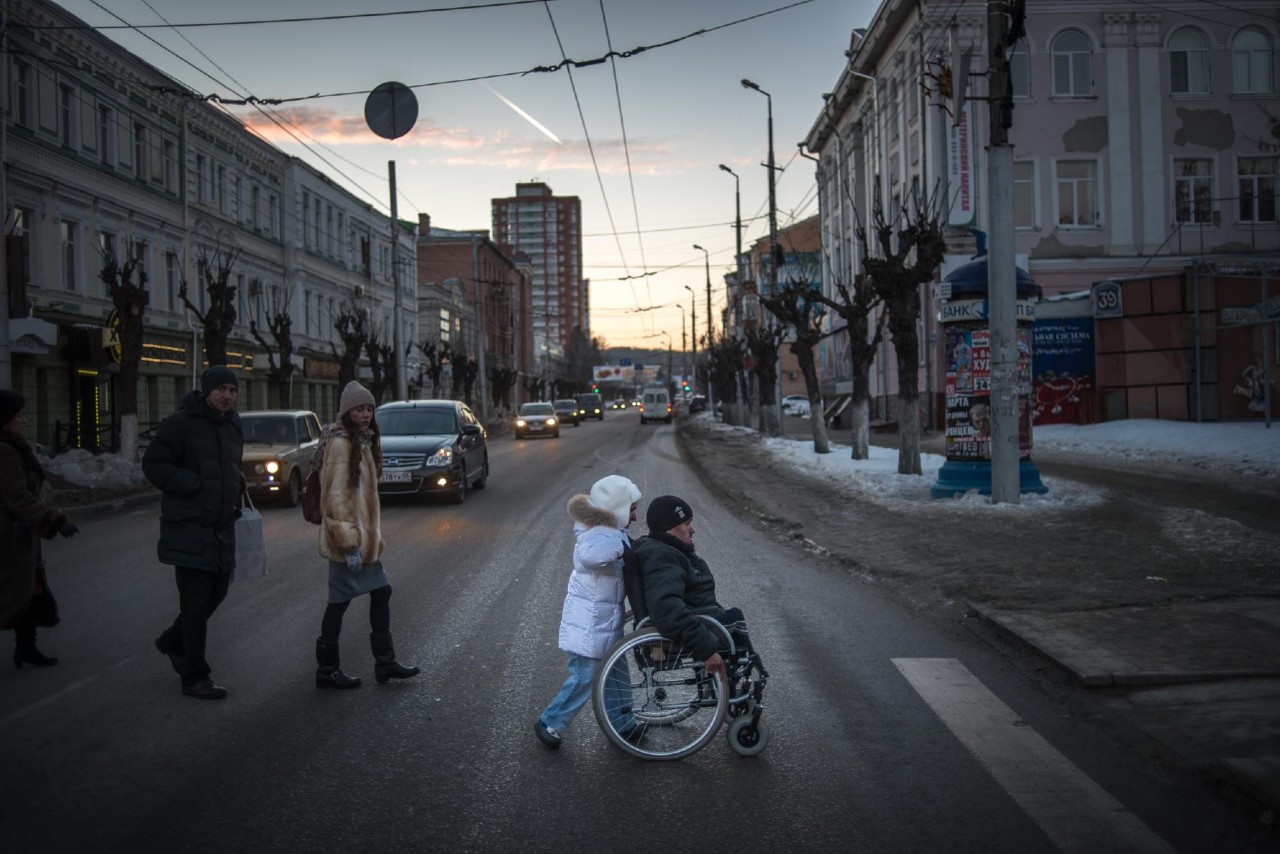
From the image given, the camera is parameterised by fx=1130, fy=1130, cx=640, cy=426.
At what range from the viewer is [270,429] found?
1861 cm

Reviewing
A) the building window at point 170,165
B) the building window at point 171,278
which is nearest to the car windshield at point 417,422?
the building window at point 171,278

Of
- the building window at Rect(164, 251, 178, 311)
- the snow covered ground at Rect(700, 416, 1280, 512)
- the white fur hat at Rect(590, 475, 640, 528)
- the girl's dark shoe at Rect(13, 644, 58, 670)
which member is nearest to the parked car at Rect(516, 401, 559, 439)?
the building window at Rect(164, 251, 178, 311)

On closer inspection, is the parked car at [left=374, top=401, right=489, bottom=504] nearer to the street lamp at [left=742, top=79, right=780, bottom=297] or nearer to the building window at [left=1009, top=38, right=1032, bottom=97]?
the street lamp at [left=742, top=79, right=780, bottom=297]

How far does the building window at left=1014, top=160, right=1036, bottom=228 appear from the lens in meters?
36.4

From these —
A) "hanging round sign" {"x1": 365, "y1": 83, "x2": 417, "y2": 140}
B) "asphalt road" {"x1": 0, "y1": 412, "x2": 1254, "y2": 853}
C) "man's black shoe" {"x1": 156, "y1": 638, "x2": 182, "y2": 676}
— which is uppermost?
"hanging round sign" {"x1": 365, "y1": 83, "x2": 417, "y2": 140}

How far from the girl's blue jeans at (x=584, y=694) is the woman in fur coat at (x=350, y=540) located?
164cm

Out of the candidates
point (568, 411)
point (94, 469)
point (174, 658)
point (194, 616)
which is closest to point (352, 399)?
point (194, 616)

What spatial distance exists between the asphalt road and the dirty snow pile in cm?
1294

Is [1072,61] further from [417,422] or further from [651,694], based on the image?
[651,694]

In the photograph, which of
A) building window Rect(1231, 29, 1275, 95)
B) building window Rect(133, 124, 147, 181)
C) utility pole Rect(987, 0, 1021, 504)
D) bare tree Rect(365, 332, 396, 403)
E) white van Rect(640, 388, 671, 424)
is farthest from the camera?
white van Rect(640, 388, 671, 424)

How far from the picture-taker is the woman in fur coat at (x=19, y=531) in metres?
6.49

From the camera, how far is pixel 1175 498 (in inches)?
602

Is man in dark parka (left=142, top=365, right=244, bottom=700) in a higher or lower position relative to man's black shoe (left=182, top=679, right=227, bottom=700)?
higher

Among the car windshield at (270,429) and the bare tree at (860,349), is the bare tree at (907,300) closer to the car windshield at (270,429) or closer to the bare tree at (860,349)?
the bare tree at (860,349)
